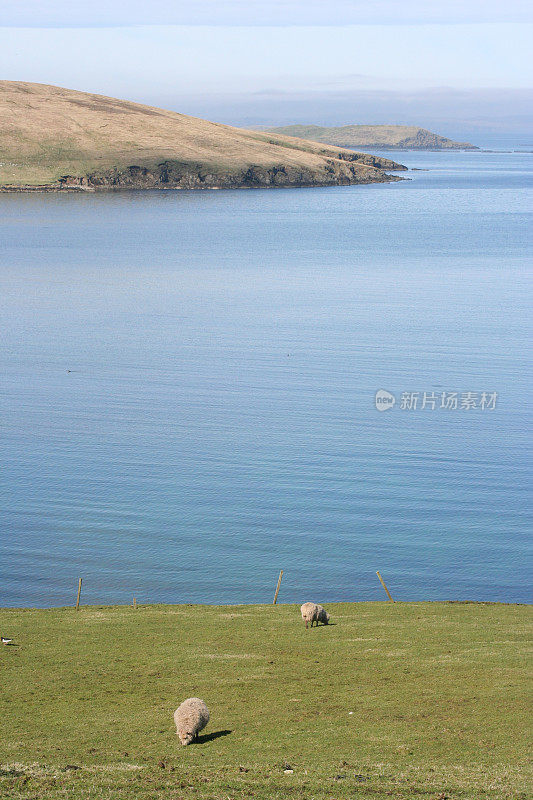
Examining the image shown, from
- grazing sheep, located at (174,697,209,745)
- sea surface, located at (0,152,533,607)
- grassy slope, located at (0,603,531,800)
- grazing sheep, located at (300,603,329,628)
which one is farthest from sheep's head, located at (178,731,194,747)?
sea surface, located at (0,152,533,607)

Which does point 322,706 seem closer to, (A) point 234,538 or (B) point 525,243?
(A) point 234,538

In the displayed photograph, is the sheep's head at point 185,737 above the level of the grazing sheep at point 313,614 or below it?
above

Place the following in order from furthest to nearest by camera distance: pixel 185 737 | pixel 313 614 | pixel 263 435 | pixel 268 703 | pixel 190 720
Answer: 1. pixel 263 435
2. pixel 313 614
3. pixel 268 703
4. pixel 185 737
5. pixel 190 720

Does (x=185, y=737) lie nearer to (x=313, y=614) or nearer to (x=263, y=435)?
(x=313, y=614)

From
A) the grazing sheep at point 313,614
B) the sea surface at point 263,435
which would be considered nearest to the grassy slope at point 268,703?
the grazing sheep at point 313,614

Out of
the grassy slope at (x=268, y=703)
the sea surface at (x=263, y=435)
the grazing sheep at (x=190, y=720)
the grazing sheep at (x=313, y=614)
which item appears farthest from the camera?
the sea surface at (x=263, y=435)

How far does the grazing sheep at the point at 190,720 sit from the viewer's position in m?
18.2

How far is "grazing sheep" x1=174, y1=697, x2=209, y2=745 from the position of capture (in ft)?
59.7

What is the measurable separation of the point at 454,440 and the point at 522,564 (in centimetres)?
1525

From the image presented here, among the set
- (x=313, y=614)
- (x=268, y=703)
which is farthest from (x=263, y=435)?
(x=268, y=703)

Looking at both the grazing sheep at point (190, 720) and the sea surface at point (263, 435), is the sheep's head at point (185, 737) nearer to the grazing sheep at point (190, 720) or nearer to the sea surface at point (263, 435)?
the grazing sheep at point (190, 720)

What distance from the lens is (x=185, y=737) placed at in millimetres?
18281

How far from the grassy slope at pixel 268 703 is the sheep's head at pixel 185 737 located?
25 centimetres

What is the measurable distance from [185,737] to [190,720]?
1.38ft
